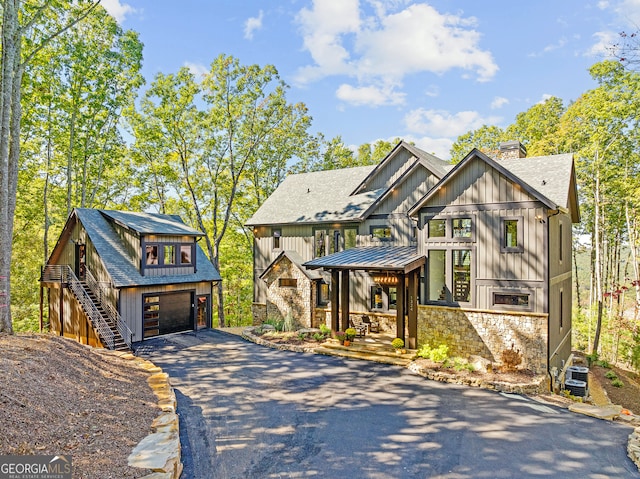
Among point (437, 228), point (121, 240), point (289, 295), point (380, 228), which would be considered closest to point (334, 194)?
point (380, 228)

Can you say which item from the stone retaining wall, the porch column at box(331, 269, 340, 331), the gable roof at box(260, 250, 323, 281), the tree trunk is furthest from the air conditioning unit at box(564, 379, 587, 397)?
the tree trunk

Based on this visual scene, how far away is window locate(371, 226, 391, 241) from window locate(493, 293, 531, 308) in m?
5.60

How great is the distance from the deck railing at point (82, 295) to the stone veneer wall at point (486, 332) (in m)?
12.0

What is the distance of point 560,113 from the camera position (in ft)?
87.1

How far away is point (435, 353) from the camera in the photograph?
12.4 m

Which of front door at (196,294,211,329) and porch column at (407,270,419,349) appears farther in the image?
front door at (196,294,211,329)

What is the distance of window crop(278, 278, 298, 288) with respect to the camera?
1775cm

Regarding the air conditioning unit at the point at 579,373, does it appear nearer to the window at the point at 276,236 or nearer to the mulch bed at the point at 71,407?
the mulch bed at the point at 71,407

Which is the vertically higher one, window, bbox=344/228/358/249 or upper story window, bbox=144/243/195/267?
window, bbox=344/228/358/249

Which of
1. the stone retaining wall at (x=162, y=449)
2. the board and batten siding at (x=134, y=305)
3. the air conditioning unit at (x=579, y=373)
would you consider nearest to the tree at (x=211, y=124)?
the board and batten siding at (x=134, y=305)

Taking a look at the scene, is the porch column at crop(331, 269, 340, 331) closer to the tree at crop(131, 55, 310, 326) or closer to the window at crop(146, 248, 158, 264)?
the window at crop(146, 248, 158, 264)

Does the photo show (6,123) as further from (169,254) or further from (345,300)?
(345,300)

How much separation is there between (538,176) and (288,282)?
36.7 feet

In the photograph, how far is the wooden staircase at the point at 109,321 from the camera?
1477 centimetres
